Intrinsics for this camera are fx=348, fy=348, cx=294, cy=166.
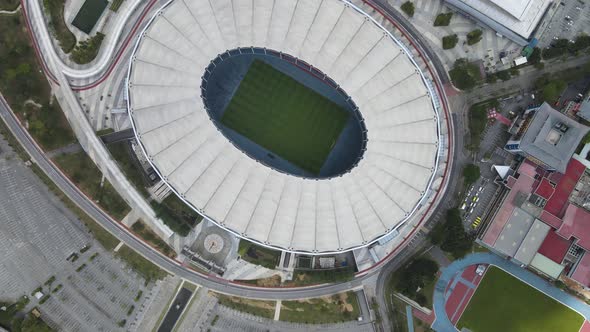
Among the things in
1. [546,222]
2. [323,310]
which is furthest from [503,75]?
[323,310]

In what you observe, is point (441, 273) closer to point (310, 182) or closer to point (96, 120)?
point (310, 182)

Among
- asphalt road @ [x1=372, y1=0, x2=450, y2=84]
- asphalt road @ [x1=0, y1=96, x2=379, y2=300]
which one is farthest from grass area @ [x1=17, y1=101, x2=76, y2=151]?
asphalt road @ [x1=372, y1=0, x2=450, y2=84]

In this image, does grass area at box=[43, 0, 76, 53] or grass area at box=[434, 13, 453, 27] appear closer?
grass area at box=[43, 0, 76, 53]

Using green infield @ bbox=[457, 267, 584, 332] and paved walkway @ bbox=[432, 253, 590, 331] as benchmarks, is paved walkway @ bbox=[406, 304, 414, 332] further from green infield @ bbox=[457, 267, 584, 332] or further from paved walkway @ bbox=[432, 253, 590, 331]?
green infield @ bbox=[457, 267, 584, 332]

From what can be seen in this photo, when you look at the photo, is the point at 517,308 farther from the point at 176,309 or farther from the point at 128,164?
the point at 128,164

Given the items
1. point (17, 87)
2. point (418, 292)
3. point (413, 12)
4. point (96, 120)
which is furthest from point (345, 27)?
point (17, 87)

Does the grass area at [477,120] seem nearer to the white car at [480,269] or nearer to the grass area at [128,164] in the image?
the white car at [480,269]
